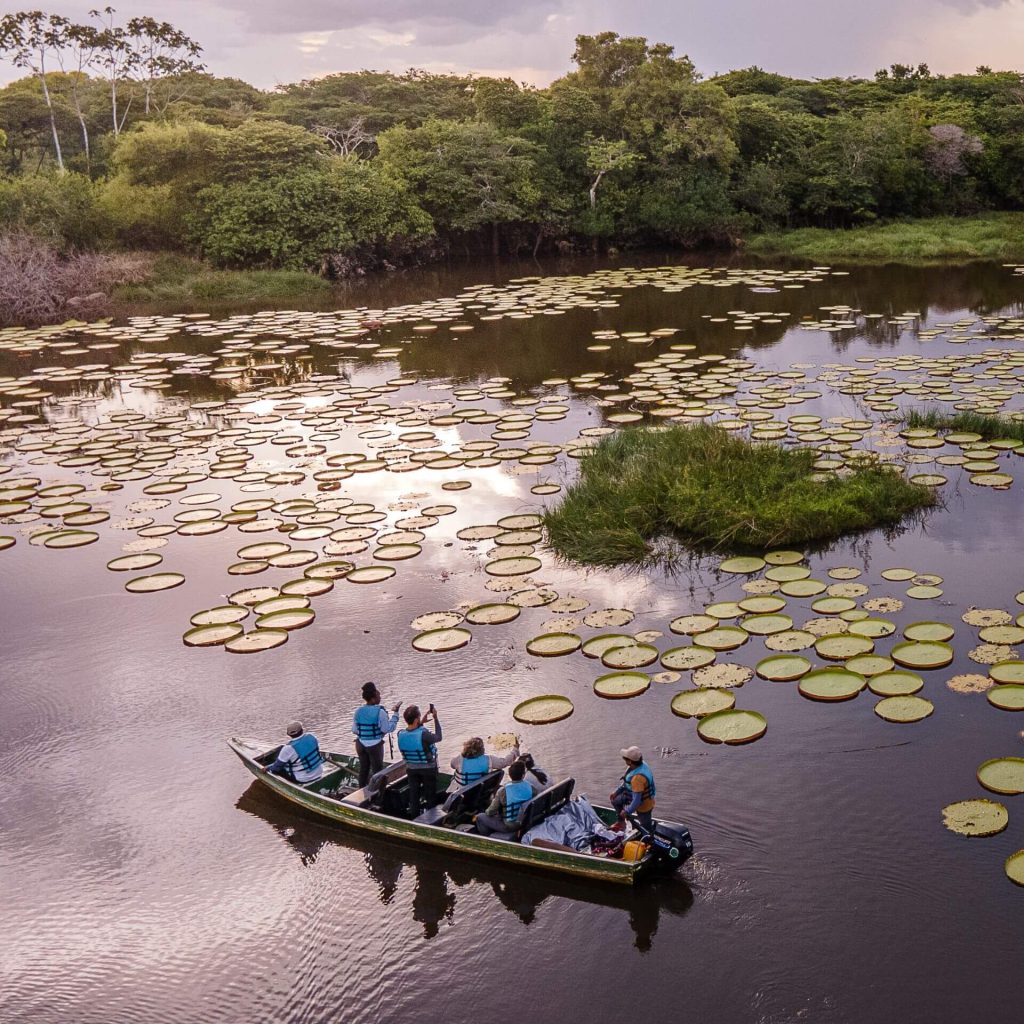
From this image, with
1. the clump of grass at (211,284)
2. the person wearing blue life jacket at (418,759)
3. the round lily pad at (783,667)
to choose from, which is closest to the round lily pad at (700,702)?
the round lily pad at (783,667)

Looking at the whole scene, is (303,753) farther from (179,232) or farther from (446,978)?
(179,232)

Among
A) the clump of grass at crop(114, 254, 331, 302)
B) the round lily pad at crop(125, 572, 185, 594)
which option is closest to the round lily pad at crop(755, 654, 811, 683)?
the round lily pad at crop(125, 572, 185, 594)

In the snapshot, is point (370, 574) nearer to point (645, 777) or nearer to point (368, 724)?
point (368, 724)

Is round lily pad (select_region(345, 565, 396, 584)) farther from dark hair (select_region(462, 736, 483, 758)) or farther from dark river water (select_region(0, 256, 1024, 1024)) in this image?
dark hair (select_region(462, 736, 483, 758))

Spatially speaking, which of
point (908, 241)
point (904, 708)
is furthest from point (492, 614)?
point (908, 241)

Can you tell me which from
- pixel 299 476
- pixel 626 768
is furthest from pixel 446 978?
pixel 299 476

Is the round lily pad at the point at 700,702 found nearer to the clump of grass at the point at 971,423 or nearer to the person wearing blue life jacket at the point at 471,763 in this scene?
the person wearing blue life jacket at the point at 471,763
